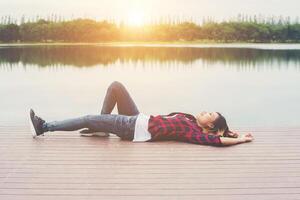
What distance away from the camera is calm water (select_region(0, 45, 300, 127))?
31.4 ft

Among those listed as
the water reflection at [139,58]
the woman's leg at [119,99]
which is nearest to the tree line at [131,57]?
the water reflection at [139,58]

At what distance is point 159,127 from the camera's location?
3998 millimetres

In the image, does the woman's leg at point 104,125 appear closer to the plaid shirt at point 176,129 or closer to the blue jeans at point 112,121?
the blue jeans at point 112,121

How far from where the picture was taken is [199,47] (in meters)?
35.9

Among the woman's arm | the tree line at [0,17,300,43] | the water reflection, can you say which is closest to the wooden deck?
the woman's arm

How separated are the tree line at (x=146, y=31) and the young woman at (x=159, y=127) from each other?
90.5 ft

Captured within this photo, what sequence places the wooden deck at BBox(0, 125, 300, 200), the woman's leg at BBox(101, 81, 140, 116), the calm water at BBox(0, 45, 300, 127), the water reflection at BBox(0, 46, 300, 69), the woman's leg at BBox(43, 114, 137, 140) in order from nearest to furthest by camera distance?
the wooden deck at BBox(0, 125, 300, 200), the woman's leg at BBox(43, 114, 137, 140), the woman's leg at BBox(101, 81, 140, 116), the calm water at BBox(0, 45, 300, 127), the water reflection at BBox(0, 46, 300, 69)

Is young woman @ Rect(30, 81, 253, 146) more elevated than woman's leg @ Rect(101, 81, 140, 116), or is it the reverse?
woman's leg @ Rect(101, 81, 140, 116)

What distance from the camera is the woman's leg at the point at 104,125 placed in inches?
160

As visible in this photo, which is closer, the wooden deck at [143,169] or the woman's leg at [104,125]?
the wooden deck at [143,169]

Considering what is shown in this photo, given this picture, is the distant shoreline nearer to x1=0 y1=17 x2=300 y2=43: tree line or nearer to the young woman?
x1=0 y1=17 x2=300 y2=43: tree line

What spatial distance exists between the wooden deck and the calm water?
108 centimetres

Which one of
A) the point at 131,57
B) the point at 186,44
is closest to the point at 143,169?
the point at 131,57

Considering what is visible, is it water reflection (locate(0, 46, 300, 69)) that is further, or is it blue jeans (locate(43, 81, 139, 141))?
water reflection (locate(0, 46, 300, 69))
